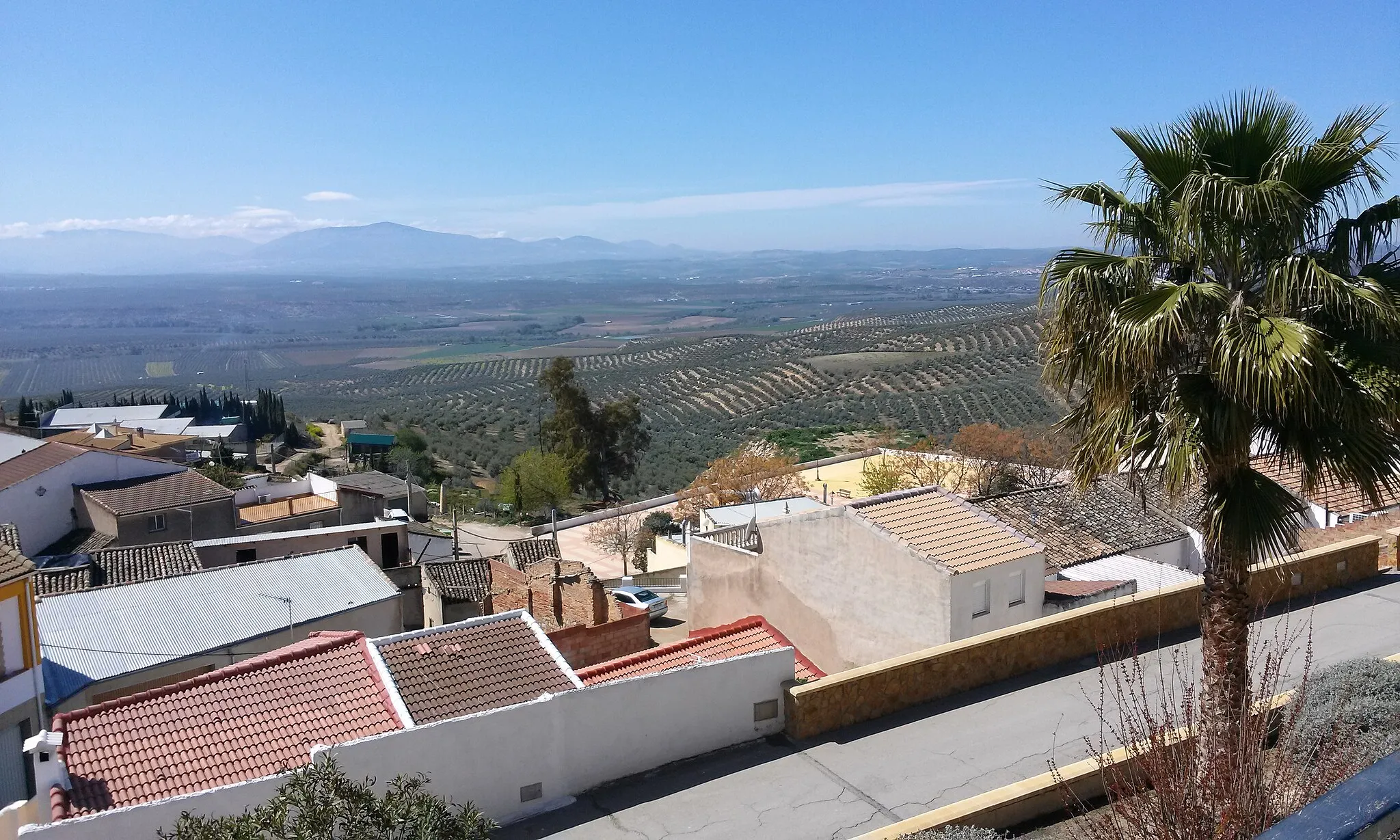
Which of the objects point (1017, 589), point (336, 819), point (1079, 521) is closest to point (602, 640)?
point (1017, 589)

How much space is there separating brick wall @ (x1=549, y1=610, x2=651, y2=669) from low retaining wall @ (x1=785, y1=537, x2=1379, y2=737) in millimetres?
4176

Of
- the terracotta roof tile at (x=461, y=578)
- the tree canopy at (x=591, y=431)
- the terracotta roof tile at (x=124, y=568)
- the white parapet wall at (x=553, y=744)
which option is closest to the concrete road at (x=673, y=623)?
the terracotta roof tile at (x=461, y=578)

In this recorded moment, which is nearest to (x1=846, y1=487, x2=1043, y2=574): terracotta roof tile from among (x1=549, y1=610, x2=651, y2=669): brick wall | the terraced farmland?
(x1=549, y1=610, x2=651, y2=669): brick wall

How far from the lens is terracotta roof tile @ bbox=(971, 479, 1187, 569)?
18.5 meters

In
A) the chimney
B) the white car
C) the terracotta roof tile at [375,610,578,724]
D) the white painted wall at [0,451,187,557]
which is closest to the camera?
the chimney

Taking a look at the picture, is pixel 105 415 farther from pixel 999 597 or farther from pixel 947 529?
pixel 999 597

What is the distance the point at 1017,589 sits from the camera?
42.4ft

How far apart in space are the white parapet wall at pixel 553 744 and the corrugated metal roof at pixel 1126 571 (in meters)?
9.20

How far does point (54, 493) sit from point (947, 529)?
24812 millimetres

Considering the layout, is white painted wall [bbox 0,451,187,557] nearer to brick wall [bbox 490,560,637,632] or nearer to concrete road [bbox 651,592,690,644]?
brick wall [bbox 490,560,637,632]

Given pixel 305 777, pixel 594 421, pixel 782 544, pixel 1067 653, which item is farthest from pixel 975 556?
pixel 594 421

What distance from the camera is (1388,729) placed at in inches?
300

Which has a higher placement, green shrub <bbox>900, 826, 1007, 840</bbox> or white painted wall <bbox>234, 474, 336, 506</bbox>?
green shrub <bbox>900, 826, 1007, 840</bbox>

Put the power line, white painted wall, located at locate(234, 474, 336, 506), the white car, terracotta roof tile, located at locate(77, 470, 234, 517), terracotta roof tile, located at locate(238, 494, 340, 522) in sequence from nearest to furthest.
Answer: the power line < the white car < terracotta roof tile, located at locate(77, 470, 234, 517) < terracotta roof tile, located at locate(238, 494, 340, 522) < white painted wall, located at locate(234, 474, 336, 506)
